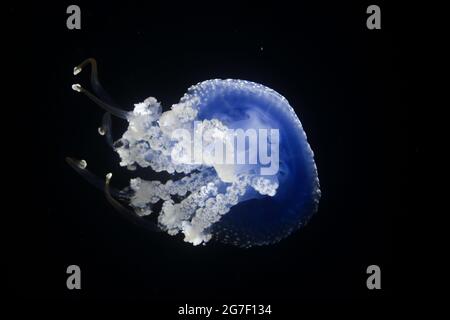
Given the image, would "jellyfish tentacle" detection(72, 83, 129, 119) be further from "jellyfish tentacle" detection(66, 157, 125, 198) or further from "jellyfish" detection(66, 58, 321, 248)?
"jellyfish tentacle" detection(66, 157, 125, 198)

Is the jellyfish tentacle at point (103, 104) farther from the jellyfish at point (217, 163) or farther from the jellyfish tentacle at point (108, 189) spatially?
the jellyfish tentacle at point (108, 189)

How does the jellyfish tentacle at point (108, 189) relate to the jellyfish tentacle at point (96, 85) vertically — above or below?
below

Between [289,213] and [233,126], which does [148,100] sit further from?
[289,213]

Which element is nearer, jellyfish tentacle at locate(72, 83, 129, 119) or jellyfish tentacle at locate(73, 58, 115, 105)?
jellyfish tentacle at locate(72, 83, 129, 119)

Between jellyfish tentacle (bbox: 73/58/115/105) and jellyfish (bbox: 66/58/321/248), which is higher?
jellyfish tentacle (bbox: 73/58/115/105)

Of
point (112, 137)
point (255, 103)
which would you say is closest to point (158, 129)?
point (112, 137)

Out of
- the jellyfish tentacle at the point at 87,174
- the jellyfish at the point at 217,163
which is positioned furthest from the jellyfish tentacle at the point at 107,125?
the jellyfish tentacle at the point at 87,174

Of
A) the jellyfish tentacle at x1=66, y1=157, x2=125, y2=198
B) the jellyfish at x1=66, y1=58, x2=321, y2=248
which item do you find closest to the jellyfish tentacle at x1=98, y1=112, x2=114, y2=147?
the jellyfish at x1=66, y1=58, x2=321, y2=248
